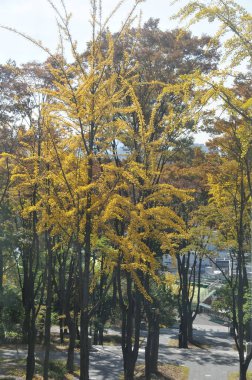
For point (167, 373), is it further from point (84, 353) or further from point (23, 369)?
point (84, 353)

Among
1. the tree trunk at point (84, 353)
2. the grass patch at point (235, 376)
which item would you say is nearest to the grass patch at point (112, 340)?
the grass patch at point (235, 376)

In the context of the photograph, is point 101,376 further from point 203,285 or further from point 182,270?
point 203,285

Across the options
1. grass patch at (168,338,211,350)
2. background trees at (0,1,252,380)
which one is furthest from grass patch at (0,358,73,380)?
grass patch at (168,338,211,350)

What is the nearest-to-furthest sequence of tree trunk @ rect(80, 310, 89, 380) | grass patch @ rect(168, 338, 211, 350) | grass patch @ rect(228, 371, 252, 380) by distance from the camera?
tree trunk @ rect(80, 310, 89, 380)
grass patch @ rect(228, 371, 252, 380)
grass patch @ rect(168, 338, 211, 350)

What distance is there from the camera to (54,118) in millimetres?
10547

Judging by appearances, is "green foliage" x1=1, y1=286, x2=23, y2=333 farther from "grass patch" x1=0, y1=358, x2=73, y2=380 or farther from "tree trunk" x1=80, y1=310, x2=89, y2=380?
"tree trunk" x1=80, y1=310, x2=89, y2=380

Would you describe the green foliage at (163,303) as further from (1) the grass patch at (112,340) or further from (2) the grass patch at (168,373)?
(1) the grass patch at (112,340)

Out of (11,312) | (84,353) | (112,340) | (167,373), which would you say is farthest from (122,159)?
(112,340)

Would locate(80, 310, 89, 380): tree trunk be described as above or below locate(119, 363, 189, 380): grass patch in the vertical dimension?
above

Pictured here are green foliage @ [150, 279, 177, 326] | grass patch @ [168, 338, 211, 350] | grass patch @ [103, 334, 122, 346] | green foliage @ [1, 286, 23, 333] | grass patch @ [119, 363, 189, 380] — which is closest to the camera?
grass patch @ [119, 363, 189, 380]

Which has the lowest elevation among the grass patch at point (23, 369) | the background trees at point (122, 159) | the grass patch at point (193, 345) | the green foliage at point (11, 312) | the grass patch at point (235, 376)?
the grass patch at point (193, 345)

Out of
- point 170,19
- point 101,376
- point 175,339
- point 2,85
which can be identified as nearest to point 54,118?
point 170,19

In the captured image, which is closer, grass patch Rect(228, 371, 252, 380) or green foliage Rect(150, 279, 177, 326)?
grass patch Rect(228, 371, 252, 380)

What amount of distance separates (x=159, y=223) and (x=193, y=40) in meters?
7.52
